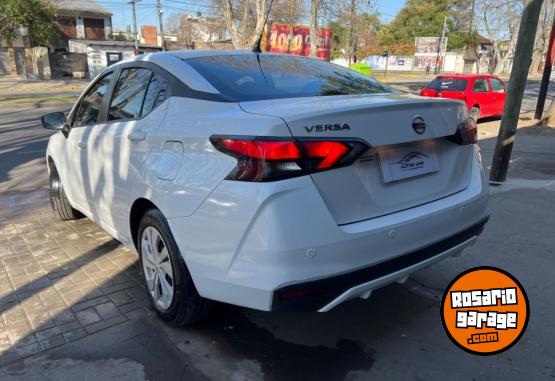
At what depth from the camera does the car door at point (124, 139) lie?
3.01 m

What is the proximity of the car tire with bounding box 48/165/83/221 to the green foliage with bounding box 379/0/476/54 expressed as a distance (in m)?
73.2

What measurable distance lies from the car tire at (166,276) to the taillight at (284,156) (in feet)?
2.36

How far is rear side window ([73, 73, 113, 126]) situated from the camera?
3869 mm

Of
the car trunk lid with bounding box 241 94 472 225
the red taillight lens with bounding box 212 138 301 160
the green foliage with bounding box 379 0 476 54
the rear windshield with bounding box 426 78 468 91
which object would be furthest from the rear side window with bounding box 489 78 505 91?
the green foliage with bounding box 379 0 476 54

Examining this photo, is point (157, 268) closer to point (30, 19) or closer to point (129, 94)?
point (129, 94)

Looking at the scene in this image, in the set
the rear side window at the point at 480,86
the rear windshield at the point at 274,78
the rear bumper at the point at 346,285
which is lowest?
the rear bumper at the point at 346,285

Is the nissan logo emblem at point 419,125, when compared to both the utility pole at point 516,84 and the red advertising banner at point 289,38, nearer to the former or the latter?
the utility pole at point 516,84

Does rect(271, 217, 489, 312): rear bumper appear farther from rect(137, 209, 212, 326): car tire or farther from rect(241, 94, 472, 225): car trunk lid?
rect(137, 209, 212, 326): car tire

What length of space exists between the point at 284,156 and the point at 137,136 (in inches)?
50.4

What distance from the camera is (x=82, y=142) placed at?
12.9 ft

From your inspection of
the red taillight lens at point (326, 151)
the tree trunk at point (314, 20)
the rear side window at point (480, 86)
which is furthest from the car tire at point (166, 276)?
the tree trunk at point (314, 20)

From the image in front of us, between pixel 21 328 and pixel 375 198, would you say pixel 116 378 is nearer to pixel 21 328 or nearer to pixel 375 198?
pixel 21 328

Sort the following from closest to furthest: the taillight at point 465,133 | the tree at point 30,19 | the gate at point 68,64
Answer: the taillight at point 465,133 < the tree at point 30,19 < the gate at point 68,64

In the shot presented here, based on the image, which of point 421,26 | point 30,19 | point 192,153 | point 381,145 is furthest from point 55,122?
point 421,26
